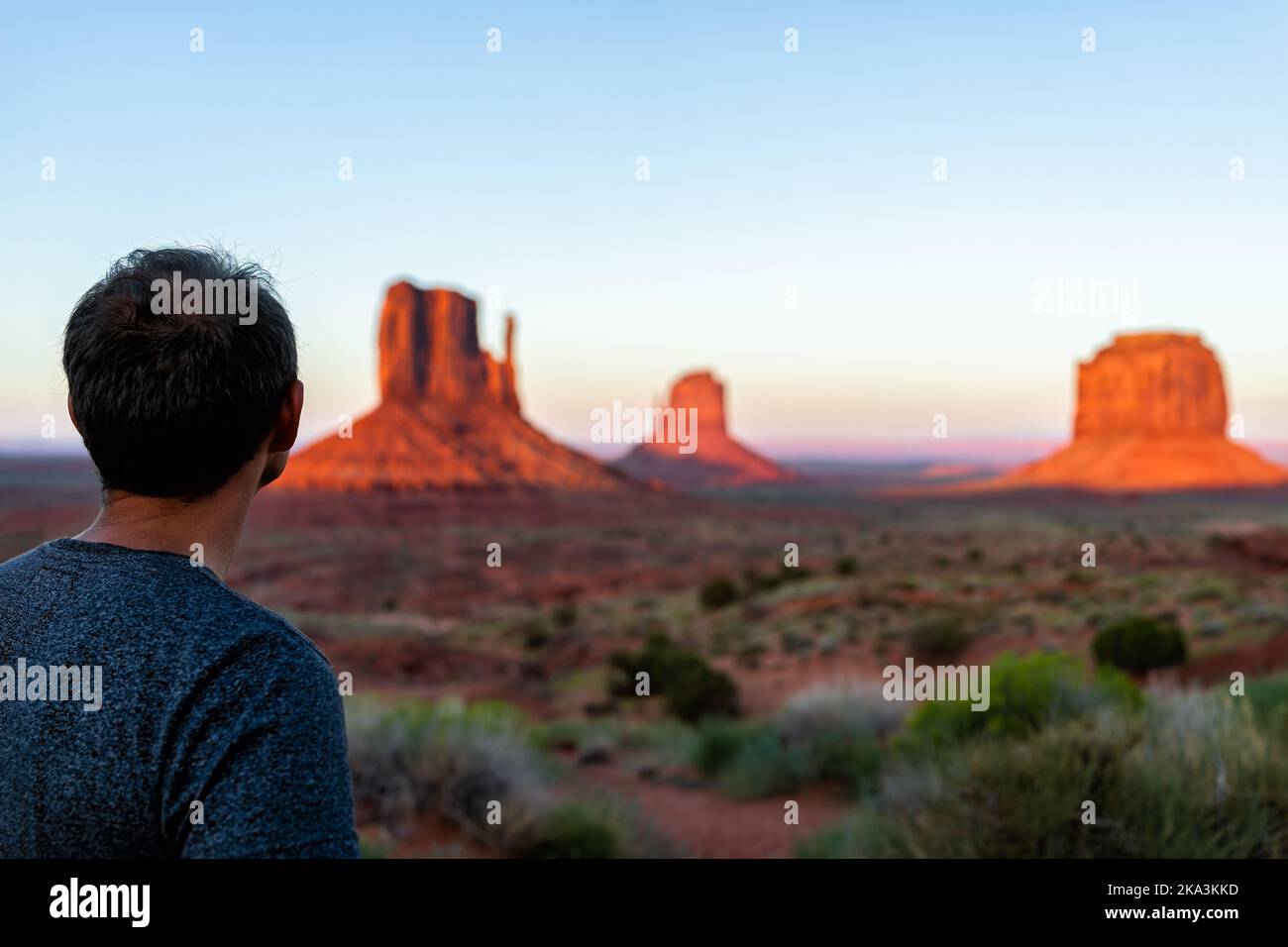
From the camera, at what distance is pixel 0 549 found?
137 ft

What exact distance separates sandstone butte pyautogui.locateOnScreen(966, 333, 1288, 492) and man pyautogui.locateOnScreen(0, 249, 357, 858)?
113 m

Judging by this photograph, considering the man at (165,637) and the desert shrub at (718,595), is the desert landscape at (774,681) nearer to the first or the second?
the desert shrub at (718,595)

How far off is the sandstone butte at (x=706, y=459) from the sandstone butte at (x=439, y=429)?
48.7m

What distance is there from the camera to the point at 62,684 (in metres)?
1.18

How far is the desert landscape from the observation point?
5.34m

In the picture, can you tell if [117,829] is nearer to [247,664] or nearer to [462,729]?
[247,664]

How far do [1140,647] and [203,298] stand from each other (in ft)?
48.4

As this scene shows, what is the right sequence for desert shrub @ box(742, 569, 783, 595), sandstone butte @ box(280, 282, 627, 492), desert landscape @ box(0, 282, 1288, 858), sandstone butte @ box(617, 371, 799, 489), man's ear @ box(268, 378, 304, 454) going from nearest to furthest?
man's ear @ box(268, 378, 304, 454) → desert landscape @ box(0, 282, 1288, 858) → desert shrub @ box(742, 569, 783, 595) → sandstone butte @ box(280, 282, 627, 492) → sandstone butte @ box(617, 371, 799, 489)

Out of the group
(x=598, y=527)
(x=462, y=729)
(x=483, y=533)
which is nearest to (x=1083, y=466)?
(x=598, y=527)

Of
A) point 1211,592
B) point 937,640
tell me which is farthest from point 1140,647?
point 1211,592

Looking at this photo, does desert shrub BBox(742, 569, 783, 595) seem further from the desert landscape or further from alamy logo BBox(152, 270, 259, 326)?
alamy logo BBox(152, 270, 259, 326)

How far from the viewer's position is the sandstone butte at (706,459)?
14388 centimetres
